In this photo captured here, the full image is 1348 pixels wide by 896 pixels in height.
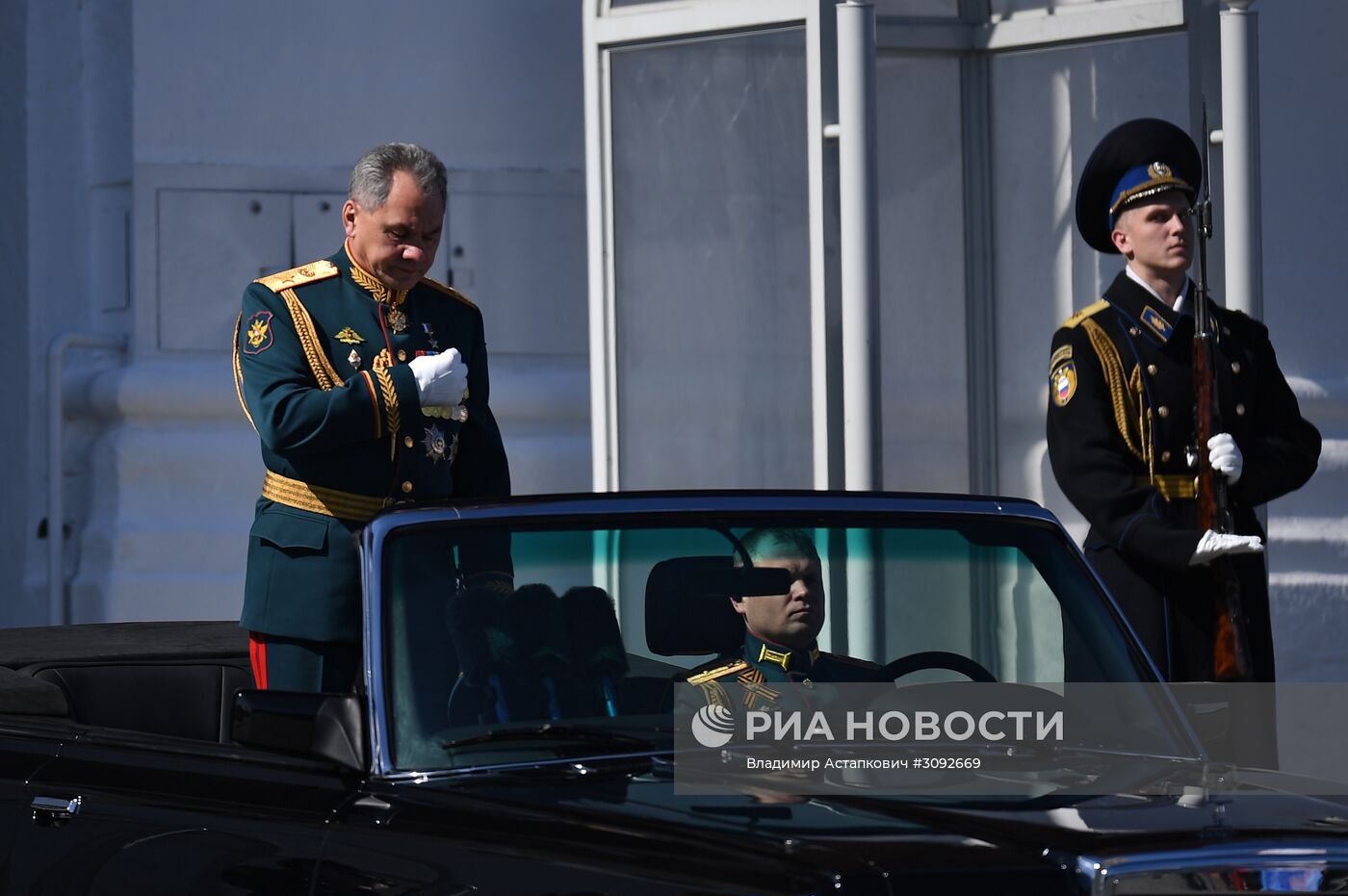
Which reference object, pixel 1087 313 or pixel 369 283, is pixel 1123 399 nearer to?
pixel 1087 313

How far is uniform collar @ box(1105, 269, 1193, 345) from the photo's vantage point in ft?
14.6

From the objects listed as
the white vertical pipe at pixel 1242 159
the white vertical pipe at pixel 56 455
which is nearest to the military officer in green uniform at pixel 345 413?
the white vertical pipe at pixel 1242 159

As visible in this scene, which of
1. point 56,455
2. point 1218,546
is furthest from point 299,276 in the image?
point 56,455

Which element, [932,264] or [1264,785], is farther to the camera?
[932,264]

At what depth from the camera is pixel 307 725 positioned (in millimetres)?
2848

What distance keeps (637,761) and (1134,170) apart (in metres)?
2.20

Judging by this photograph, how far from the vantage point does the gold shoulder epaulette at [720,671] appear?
2.97 metres

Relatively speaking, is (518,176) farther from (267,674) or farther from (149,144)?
(267,674)

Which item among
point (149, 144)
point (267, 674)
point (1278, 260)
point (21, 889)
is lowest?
point (21, 889)

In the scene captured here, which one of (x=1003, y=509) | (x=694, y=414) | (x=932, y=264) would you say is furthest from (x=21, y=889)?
(x=932, y=264)

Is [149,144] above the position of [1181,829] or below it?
above

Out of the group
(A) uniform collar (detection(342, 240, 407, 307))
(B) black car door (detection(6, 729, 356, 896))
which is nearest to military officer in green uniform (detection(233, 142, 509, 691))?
(A) uniform collar (detection(342, 240, 407, 307))

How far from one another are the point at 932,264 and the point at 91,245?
9.59 ft

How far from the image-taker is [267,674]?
12.8ft
